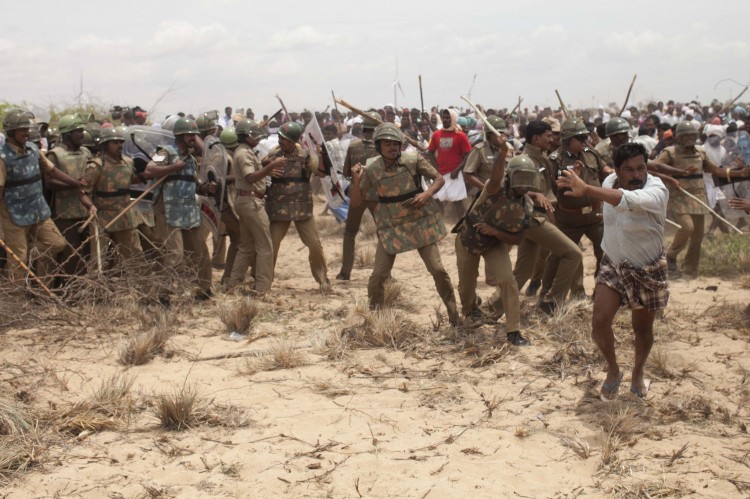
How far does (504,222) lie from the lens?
6836 mm

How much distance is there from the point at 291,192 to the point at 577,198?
2.98 metres

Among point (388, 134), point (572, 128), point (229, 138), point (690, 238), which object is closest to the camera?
point (388, 134)

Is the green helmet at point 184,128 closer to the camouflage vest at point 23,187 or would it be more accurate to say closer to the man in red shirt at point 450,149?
the camouflage vest at point 23,187

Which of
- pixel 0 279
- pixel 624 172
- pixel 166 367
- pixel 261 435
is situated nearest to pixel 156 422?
pixel 261 435

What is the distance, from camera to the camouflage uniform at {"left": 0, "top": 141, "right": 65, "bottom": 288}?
7.75 meters

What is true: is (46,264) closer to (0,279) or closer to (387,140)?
(0,279)

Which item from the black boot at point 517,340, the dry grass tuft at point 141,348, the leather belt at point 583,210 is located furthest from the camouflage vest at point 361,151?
the dry grass tuft at point 141,348

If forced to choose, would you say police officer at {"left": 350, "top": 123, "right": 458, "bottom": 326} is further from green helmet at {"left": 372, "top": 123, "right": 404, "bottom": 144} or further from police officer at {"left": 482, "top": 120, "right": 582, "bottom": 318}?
police officer at {"left": 482, "top": 120, "right": 582, "bottom": 318}

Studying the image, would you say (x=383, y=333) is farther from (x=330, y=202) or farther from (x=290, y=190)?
(x=330, y=202)

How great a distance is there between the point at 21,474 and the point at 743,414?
14.5ft

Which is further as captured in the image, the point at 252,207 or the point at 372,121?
the point at 372,121

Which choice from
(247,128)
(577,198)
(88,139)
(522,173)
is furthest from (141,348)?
(577,198)

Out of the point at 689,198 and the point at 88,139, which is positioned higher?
the point at 88,139

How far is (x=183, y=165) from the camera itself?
844 cm
